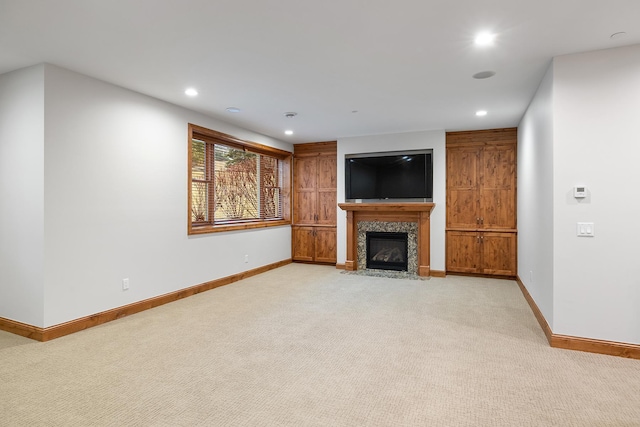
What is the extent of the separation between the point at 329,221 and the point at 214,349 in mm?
4392

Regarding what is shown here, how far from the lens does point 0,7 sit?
2322 millimetres

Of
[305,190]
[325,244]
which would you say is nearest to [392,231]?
[325,244]

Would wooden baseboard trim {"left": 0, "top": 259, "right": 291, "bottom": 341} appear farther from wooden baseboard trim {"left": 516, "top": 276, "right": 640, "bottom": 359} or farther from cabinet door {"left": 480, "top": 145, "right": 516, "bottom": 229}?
cabinet door {"left": 480, "top": 145, "right": 516, "bottom": 229}

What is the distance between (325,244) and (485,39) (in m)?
5.00

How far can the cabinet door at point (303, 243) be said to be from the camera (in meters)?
7.33

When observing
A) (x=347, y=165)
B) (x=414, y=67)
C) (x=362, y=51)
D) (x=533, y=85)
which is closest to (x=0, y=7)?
(x=362, y=51)

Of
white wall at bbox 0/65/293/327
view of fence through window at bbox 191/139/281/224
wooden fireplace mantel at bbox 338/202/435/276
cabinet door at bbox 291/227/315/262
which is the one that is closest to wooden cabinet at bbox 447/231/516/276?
wooden fireplace mantel at bbox 338/202/435/276

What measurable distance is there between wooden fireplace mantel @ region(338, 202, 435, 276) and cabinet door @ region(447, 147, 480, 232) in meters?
0.48

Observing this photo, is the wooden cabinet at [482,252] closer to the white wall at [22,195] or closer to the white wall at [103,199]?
the white wall at [103,199]

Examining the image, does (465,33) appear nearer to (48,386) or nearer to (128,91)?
(128,91)

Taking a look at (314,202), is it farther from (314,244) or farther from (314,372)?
(314,372)

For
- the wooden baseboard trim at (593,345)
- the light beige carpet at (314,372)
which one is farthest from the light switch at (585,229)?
the light beige carpet at (314,372)

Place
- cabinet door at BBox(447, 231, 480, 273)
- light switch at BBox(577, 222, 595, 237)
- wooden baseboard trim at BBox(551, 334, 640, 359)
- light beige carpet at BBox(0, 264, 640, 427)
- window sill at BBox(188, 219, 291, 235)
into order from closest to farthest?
1. light beige carpet at BBox(0, 264, 640, 427)
2. wooden baseboard trim at BBox(551, 334, 640, 359)
3. light switch at BBox(577, 222, 595, 237)
4. window sill at BBox(188, 219, 291, 235)
5. cabinet door at BBox(447, 231, 480, 273)

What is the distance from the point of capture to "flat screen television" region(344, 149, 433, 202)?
6238mm
